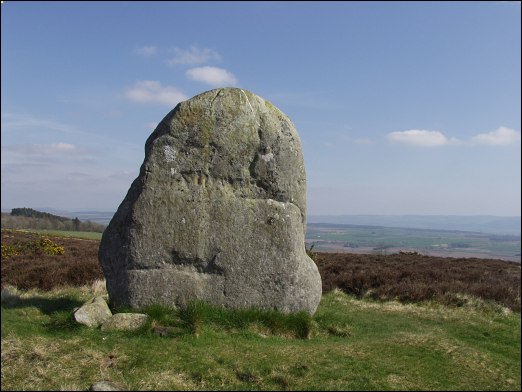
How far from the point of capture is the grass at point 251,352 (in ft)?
24.5

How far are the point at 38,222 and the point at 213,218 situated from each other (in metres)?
30.4

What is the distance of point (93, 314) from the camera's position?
34.0 ft

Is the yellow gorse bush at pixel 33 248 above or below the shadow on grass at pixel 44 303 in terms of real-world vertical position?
above

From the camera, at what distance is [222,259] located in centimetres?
1122

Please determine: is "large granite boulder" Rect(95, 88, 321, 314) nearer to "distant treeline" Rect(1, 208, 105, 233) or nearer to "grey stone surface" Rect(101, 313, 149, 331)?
"grey stone surface" Rect(101, 313, 149, 331)

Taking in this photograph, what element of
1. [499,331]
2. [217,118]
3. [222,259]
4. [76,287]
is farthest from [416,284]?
[76,287]

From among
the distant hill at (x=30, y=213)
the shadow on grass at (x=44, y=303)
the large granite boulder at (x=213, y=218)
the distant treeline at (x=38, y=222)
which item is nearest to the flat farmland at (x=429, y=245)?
the large granite boulder at (x=213, y=218)

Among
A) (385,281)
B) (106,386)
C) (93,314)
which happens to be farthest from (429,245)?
(106,386)

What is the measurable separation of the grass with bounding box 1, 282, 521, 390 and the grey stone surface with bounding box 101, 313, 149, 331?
23 cm

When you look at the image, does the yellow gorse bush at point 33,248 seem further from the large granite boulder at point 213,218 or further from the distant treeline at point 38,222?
the large granite boulder at point 213,218

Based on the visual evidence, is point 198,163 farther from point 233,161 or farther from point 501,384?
point 501,384

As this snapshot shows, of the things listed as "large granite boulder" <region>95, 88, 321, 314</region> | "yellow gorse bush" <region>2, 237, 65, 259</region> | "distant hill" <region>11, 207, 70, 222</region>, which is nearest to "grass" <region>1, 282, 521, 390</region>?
"large granite boulder" <region>95, 88, 321, 314</region>

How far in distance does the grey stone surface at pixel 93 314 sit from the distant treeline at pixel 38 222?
15.2 metres

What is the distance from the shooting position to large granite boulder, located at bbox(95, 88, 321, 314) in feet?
36.8
